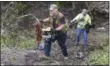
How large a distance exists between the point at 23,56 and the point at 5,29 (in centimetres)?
207

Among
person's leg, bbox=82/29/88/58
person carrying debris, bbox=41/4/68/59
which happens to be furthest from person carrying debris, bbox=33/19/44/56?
person carrying debris, bbox=41/4/68/59

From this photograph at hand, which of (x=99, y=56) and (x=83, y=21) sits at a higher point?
(x=83, y=21)

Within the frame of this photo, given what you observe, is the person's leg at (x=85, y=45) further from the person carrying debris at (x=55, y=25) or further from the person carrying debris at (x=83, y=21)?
the person carrying debris at (x=55, y=25)

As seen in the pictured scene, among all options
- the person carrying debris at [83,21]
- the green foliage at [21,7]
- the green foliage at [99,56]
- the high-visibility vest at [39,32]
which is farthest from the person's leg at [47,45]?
the green foliage at [21,7]

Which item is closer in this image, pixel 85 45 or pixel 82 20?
pixel 82 20

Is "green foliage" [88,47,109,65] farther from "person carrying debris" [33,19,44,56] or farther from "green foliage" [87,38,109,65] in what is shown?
"person carrying debris" [33,19,44,56]

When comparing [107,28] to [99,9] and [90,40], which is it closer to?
[99,9]

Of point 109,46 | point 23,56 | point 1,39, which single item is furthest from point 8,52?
point 109,46

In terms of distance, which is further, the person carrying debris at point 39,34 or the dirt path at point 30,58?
the person carrying debris at point 39,34

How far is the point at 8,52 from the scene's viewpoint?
435 inches

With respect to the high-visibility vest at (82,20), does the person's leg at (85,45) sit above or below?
below

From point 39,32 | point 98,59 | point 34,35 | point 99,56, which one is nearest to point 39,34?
point 39,32

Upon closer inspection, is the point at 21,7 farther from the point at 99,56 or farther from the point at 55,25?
the point at 55,25

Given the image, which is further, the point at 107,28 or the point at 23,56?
→ the point at 107,28
